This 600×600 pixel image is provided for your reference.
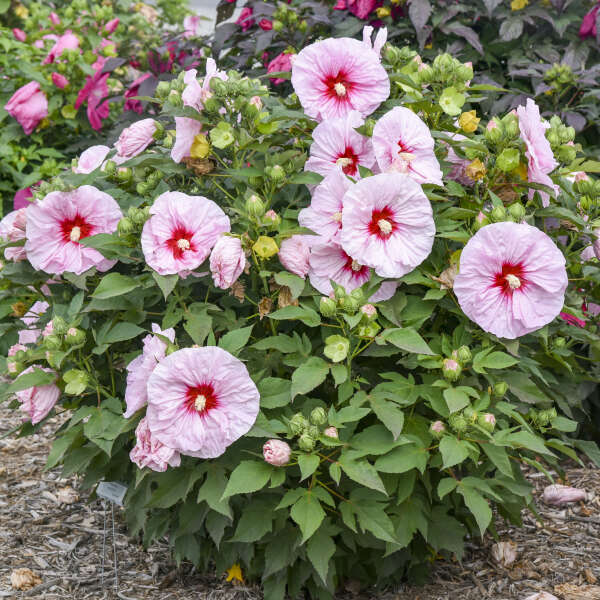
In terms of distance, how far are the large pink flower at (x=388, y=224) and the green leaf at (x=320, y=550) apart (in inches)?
24.9

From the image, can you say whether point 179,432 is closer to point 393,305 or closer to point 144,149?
point 393,305

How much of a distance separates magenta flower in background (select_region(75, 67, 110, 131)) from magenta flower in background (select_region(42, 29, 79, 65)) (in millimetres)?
368

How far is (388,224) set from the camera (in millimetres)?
1859

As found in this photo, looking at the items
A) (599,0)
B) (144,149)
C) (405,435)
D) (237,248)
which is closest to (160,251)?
(237,248)

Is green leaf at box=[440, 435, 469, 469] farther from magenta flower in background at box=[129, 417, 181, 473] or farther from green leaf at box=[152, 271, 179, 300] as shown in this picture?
green leaf at box=[152, 271, 179, 300]

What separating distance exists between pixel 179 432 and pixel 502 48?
8.18 ft

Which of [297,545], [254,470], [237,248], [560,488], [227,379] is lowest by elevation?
[560,488]

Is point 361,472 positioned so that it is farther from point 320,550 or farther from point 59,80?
point 59,80

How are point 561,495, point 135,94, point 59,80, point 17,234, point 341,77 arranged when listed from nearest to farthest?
point 341,77 < point 17,234 < point 561,495 < point 135,94 < point 59,80

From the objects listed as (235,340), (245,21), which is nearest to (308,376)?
(235,340)

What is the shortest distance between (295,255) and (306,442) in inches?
17.5

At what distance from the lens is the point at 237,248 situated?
182 centimetres

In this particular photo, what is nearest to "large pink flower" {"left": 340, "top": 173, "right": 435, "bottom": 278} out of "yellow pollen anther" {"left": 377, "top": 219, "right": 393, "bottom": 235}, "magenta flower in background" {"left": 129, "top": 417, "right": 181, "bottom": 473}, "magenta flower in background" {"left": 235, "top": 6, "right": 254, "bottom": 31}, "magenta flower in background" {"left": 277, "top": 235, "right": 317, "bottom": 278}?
"yellow pollen anther" {"left": 377, "top": 219, "right": 393, "bottom": 235}

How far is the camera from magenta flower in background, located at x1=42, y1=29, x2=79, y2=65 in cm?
435
